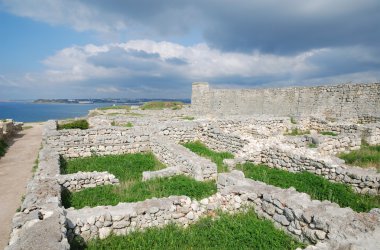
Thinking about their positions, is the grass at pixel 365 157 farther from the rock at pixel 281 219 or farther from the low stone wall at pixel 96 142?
the low stone wall at pixel 96 142

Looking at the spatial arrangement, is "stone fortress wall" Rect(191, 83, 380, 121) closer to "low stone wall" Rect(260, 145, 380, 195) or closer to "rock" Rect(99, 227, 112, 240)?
"low stone wall" Rect(260, 145, 380, 195)

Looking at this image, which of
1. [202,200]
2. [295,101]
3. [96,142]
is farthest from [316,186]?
[295,101]

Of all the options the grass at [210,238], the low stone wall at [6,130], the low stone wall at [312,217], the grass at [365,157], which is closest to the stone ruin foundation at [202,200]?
the low stone wall at [312,217]

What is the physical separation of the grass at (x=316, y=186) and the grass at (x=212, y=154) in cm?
85

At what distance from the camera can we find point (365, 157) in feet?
36.7

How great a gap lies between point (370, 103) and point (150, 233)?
18889 mm

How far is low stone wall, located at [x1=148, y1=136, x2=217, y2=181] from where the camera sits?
981cm

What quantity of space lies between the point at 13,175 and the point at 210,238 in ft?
31.2

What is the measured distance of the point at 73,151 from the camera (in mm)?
14188

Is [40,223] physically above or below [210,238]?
above

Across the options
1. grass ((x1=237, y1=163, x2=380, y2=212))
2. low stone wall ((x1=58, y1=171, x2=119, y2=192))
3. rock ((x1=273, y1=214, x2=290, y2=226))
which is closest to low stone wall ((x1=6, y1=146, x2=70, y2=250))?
low stone wall ((x1=58, y1=171, x2=119, y2=192))

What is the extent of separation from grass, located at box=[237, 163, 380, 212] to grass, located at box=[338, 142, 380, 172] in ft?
8.57

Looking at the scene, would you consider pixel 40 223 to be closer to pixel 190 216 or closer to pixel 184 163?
pixel 190 216

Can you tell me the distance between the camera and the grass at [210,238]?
Result: 5664mm
